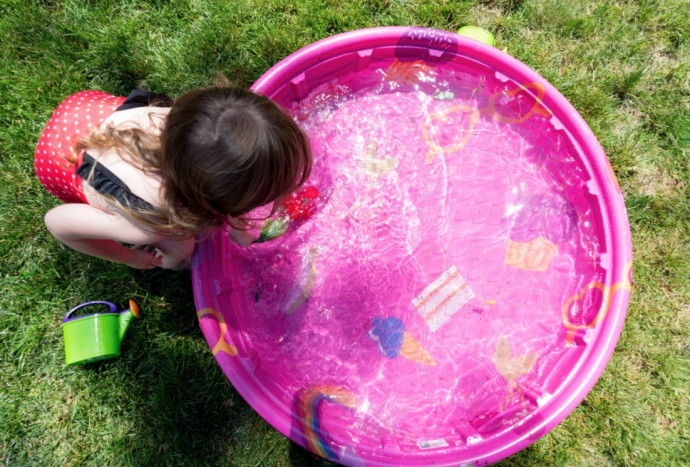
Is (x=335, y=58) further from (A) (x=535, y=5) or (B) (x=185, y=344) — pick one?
(B) (x=185, y=344)

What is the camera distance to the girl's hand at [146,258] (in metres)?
1.81

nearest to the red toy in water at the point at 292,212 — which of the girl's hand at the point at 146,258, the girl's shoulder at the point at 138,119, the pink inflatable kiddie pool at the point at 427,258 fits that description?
the pink inflatable kiddie pool at the point at 427,258

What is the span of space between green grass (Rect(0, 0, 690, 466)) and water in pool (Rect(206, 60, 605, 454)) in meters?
0.31

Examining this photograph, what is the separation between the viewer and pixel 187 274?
79.0 inches

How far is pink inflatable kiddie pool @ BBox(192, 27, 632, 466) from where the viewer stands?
5.81ft

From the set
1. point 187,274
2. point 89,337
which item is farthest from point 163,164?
point 89,337

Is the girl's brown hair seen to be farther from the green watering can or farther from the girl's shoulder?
the green watering can

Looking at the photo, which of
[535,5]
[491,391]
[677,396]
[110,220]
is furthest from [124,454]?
[535,5]

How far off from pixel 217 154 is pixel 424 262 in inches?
50.8

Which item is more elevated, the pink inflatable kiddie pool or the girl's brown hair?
the girl's brown hair

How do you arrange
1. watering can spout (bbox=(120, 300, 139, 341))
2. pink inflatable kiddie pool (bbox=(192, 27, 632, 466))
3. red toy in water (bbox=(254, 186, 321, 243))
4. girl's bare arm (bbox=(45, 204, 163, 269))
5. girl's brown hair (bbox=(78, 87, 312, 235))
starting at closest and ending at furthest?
girl's brown hair (bbox=(78, 87, 312, 235)), girl's bare arm (bbox=(45, 204, 163, 269)), pink inflatable kiddie pool (bbox=(192, 27, 632, 466)), watering can spout (bbox=(120, 300, 139, 341)), red toy in water (bbox=(254, 186, 321, 243))

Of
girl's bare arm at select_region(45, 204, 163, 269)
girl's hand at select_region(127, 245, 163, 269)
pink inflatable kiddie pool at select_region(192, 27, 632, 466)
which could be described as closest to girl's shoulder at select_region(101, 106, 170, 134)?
girl's bare arm at select_region(45, 204, 163, 269)

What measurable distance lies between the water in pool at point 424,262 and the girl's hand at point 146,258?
31cm

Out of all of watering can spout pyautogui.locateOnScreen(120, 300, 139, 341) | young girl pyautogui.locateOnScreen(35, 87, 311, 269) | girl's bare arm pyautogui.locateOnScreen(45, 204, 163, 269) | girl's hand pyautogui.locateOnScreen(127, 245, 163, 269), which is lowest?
watering can spout pyautogui.locateOnScreen(120, 300, 139, 341)
